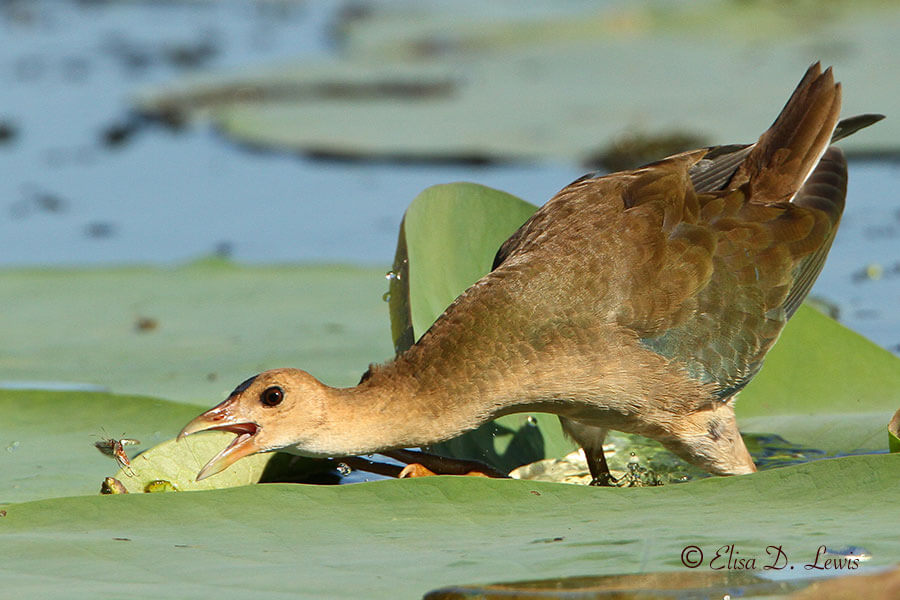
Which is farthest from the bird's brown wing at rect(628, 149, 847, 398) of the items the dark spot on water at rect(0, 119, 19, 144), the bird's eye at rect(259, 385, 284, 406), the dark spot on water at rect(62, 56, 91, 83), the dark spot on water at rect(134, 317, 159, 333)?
the dark spot on water at rect(62, 56, 91, 83)

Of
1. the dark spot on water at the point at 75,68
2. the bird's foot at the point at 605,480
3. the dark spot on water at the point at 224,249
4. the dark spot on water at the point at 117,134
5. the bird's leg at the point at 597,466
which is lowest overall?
the bird's foot at the point at 605,480

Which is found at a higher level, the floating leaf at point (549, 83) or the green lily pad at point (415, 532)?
the floating leaf at point (549, 83)

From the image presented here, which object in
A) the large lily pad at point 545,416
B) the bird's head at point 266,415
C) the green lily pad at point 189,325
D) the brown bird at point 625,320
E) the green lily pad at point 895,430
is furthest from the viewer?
the green lily pad at point 189,325

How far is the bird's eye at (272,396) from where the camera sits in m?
2.81

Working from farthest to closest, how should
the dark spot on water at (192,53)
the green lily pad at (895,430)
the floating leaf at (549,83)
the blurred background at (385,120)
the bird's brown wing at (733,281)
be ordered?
the dark spot on water at (192,53)
the floating leaf at (549,83)
the blurred background at (385,120)
the bird's brown wing at (733,281)
the green lily pad at (895,430)

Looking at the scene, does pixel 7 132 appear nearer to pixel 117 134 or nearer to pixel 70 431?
pixel 117 134

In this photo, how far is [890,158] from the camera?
679cm

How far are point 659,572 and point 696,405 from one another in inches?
49.9

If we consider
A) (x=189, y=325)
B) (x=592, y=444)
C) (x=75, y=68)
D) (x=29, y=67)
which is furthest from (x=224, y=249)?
(x=29, y=67)

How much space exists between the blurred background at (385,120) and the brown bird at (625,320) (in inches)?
49.4

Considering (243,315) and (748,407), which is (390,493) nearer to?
(748,407)

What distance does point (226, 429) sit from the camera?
282 cm

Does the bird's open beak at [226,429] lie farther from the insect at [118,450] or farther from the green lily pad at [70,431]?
the green lily pad at [70,431]

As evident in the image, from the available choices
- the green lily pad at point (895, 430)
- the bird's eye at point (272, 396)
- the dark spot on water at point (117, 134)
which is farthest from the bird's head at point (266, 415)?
the dark spot on water at point (117, 134)
